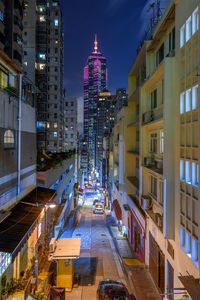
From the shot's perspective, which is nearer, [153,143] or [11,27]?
[153,143]

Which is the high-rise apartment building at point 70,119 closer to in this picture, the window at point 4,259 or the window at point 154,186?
the window at point 154,186

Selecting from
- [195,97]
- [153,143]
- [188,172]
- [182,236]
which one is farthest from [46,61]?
[182,236]

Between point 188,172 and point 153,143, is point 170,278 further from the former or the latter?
point 153,143

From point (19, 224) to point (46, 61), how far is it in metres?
44.3

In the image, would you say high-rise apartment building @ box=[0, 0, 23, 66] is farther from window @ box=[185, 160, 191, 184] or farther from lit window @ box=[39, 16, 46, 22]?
window @ box=[185, 160, 191, 184]

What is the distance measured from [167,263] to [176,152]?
5955mm

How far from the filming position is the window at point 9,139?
11145 millimetres

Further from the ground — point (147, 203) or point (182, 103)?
point (182, 103)

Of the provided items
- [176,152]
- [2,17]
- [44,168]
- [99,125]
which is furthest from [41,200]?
[99,125]

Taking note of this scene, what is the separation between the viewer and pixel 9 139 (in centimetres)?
1162

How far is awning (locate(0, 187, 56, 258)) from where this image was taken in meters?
8.02

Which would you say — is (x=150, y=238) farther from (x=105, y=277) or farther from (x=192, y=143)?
(x=192, y=143)

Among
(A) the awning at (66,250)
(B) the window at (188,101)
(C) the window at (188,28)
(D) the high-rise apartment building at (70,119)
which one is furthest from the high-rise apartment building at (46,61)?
(B) the window at (188,101)

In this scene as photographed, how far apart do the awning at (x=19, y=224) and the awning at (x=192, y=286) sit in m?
5.92
